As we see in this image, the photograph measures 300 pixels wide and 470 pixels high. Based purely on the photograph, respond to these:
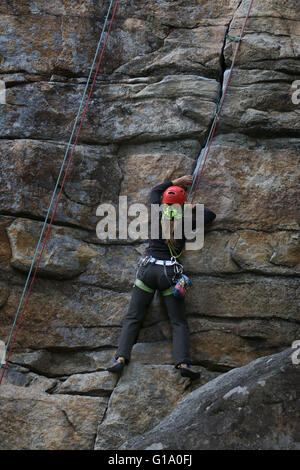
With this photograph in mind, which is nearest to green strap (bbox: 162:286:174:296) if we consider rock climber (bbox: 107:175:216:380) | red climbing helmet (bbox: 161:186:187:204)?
rock climber (bbox: 107:175:216:380)

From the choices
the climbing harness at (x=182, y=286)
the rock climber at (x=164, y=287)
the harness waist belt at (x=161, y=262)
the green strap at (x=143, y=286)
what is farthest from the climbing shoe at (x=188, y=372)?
the harness waist belt at (x=161, y=262)

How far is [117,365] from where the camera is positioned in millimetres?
5586

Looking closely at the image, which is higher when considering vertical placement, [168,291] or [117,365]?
[168,291]

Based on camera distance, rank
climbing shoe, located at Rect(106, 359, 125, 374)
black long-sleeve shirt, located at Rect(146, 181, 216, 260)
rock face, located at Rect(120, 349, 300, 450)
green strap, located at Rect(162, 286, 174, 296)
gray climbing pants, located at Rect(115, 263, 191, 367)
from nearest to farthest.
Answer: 1. rock face, located at Rect(120, 349, 300, 450)
2. climbing shoe, located at Rect(106, 359, 125, 374)
3. gray climbing pants, located at Rect(115, 263, 191, 367)
4. green strap, located at Rect(162, 286, 174, 296)
5. black long-sleeve shirt, located at Rect(146, 181, 216, 260)

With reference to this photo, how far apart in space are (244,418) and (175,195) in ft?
9.31

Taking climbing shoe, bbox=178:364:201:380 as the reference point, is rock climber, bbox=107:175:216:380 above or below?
above

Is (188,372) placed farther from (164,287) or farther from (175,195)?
(175,195)

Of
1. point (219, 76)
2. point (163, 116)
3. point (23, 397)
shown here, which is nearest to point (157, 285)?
point (23, 397)

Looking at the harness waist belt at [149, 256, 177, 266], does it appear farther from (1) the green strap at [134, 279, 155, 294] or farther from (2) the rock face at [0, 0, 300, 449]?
(2) the rock face at [0, 0, 300, 449]

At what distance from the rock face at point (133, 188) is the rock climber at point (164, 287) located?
7.6 inches

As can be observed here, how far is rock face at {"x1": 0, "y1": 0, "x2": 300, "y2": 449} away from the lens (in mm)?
5707

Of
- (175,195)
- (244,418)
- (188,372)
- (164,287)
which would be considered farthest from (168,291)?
(244,418)

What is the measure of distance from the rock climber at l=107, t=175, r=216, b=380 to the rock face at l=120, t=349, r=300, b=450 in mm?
1004

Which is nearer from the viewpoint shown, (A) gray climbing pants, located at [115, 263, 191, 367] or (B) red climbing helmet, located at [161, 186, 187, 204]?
(A) gray climbing pants, located at [115, 263, 191, 367]
